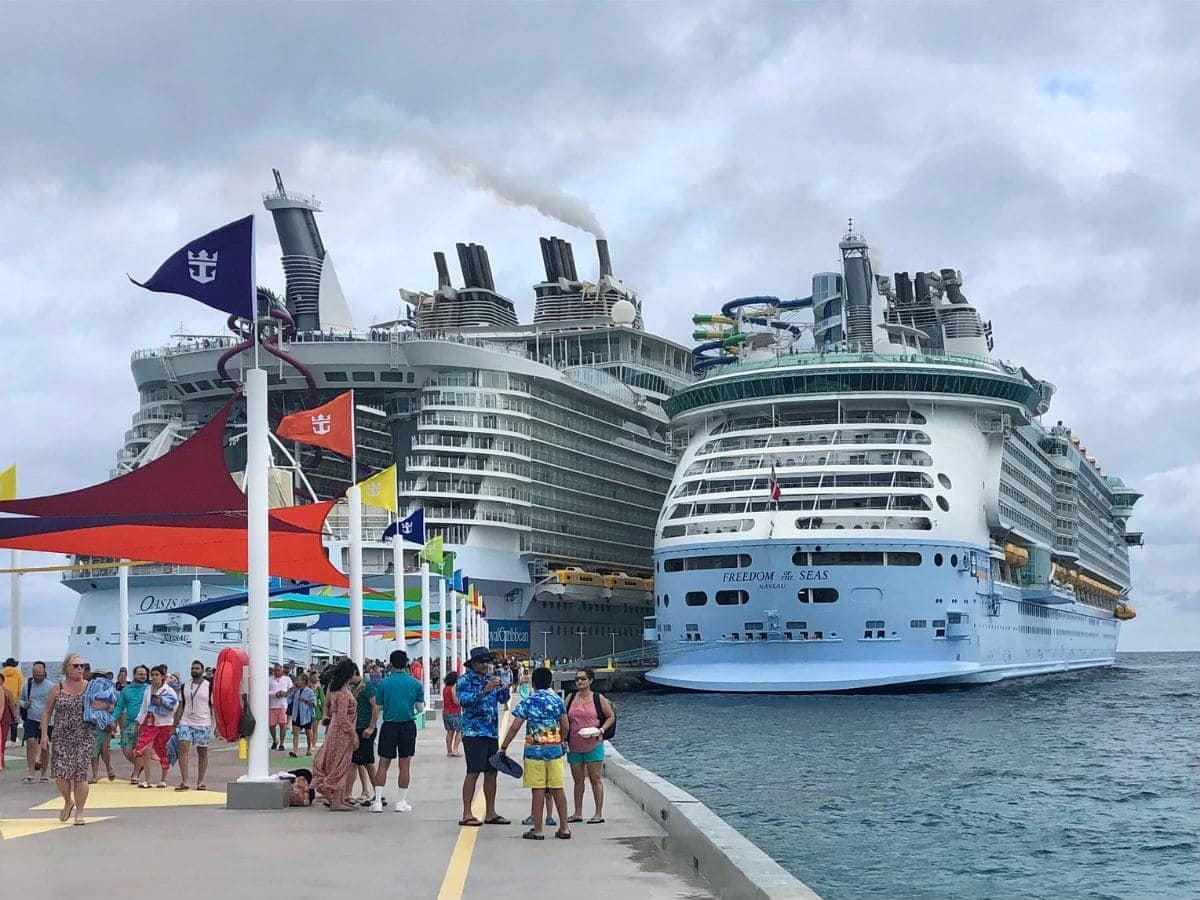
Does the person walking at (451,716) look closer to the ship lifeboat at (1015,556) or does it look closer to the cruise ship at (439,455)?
the cruise ship at (439,455)

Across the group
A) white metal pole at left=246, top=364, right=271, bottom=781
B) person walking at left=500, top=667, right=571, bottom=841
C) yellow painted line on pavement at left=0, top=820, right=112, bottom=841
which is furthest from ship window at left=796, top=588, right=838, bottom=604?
person walking at left=500, top=667, right=571, bottom=841

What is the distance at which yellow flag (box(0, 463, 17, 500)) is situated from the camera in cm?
3161

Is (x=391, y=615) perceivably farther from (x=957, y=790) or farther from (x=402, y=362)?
(x=402, y=362)

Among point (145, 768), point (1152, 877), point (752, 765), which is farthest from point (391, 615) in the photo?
point (1152, 877)

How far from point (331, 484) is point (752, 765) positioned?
47745mm

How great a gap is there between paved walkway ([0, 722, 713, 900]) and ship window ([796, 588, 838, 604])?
3623 centimetres

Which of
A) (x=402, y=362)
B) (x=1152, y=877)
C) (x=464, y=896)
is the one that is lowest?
(x=1152, y=877)

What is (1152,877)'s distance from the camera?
60.0 feet

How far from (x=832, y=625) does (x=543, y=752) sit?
39.7 meters

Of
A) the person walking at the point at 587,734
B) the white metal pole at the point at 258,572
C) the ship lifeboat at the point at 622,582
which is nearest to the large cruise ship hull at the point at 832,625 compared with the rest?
the ship lifeboat at the point at 622,582

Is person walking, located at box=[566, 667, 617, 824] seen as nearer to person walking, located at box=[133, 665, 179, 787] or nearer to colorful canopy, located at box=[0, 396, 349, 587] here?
person walking, located at box=[133, 665, 179, 787]

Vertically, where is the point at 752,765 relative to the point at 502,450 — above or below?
below

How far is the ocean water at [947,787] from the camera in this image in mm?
17938

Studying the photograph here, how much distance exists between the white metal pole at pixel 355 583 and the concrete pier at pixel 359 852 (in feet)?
21.4
